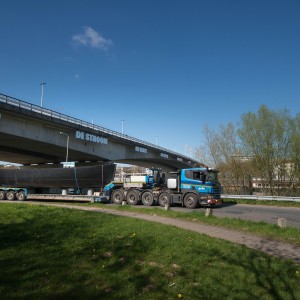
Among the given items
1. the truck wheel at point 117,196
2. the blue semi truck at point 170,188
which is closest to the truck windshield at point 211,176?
the blue semi truck at point 170,188

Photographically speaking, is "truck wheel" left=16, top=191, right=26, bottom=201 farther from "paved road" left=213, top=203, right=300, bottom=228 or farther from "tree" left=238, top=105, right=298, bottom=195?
"tree" left=238, top=105, right=298, bottom=195

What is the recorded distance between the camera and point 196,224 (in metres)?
13.9

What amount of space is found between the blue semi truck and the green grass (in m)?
13.9

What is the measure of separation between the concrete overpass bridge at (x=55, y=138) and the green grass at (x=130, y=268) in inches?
966

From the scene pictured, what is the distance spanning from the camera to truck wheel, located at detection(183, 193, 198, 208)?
22.7 metres

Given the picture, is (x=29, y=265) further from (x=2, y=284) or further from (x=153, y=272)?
(x=153, y=272)

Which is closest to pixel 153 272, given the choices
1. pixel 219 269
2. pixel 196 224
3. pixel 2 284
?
pixel 219 269

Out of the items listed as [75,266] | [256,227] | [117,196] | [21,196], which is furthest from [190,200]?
[75,266]

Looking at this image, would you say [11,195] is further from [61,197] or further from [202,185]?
[202,185]

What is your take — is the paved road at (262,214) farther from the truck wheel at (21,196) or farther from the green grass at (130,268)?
the truck wheel at (21,196)

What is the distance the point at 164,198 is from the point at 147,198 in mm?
1455

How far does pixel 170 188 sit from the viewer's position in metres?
24.1

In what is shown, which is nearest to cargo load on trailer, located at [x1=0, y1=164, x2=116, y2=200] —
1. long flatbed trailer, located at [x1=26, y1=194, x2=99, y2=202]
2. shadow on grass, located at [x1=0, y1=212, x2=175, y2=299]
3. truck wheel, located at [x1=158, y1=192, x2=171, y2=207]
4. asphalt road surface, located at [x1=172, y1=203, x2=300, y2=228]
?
long flatbed trailer, located at [x1=26, y1=194, x2=99, y2=202]

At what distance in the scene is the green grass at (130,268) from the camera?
510 centimetres
